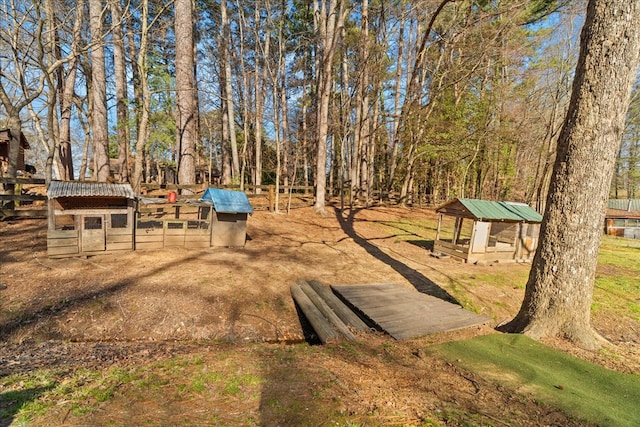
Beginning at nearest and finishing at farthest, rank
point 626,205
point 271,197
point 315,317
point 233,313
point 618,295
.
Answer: point 315,317, point 233,313, point 618,295, point 271,197, point 626,205

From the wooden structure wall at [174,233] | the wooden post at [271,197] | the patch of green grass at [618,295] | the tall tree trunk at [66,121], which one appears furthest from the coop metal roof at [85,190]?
the patch of green grass at [618,295]

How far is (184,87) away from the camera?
11.7 m

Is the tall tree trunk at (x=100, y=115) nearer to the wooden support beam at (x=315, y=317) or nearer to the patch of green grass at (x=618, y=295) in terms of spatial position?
the wooden support beam at (x=315, y=317)

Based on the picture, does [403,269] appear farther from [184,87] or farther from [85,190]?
[184,87]

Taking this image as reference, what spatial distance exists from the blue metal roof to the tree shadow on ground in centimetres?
502

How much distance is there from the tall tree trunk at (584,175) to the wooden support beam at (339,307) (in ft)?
8.81

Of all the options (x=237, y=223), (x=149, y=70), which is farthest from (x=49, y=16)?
(x=237, y=223)

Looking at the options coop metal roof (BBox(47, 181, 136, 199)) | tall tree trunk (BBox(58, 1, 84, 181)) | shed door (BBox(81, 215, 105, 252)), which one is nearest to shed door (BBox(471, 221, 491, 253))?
coop metal roof (BBox(47, 181, 136, 199))

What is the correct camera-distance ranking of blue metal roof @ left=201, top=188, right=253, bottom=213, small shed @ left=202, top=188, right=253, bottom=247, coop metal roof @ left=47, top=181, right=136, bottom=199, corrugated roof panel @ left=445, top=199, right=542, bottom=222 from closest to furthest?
1. coop metal roof @ left=47, top=181, right=136, bottom=199
2. blue metal roof @ left=201, top=188, right=253, bottom=213
3. small shed @ left=202, top=188, right=253, bottom=247
4. corrugated roof panel @ left=445, top=199, right=542, bottom=222

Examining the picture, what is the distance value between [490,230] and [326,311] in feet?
28.3

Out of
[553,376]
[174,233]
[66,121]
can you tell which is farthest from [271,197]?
[553,376]

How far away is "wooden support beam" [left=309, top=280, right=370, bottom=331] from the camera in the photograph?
207 inches

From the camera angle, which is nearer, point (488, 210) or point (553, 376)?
point (553, 376)

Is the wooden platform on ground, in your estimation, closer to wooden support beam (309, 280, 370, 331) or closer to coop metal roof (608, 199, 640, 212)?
wooden support beam (309, 280, 370, 331)
